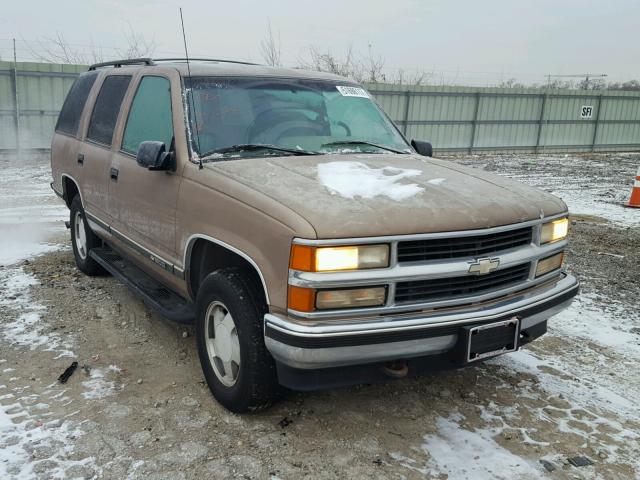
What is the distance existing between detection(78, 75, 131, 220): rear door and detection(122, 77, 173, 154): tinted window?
307 mm

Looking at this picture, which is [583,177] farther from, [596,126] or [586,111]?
[596,126]

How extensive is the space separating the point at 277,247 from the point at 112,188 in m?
2.34

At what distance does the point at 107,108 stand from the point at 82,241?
151 cm

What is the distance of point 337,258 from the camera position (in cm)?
255

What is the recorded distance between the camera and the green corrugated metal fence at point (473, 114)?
1485cm

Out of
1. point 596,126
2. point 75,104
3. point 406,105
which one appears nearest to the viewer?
point 75,104

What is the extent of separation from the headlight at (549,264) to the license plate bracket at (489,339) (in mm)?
477

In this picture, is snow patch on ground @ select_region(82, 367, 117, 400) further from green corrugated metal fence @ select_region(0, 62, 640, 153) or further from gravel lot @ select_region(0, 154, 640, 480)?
green corrugated metal fence @ select_region(0, 62, 640, 153)

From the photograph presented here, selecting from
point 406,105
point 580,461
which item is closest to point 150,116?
point 580,461

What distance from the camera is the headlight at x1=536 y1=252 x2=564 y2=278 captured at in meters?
3.26

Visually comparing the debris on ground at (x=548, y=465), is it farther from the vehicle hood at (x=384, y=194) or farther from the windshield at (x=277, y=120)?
the windshield at (x=277, y=120)

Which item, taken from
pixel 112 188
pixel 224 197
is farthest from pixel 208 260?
pixel 112 188

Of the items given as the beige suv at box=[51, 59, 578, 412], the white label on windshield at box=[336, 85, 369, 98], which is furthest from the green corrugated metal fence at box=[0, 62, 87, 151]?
the white label on windshield at box=[336, 85, 369, 98]

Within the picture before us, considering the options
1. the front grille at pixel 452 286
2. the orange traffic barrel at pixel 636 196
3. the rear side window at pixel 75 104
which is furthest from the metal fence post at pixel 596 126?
the front grille at pixel 452 286
